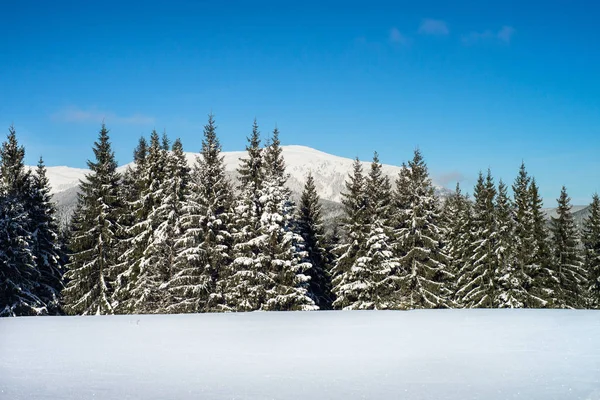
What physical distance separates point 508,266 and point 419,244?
875 cm

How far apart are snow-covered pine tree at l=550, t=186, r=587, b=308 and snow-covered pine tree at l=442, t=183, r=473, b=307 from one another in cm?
788

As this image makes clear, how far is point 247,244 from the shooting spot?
104 feet

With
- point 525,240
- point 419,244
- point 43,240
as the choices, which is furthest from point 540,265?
point 43,240

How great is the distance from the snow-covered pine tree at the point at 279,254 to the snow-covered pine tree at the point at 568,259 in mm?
24867

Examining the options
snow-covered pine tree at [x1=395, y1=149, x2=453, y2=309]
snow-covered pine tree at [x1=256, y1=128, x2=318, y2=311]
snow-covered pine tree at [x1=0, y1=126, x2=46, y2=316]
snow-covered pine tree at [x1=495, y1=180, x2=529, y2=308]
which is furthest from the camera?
snow-covered pine tree at [x1=495, y1=180, x2=529, y2=308]

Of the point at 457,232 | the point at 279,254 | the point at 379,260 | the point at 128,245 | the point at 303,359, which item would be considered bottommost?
the point at 303,359

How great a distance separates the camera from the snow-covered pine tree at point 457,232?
142ft

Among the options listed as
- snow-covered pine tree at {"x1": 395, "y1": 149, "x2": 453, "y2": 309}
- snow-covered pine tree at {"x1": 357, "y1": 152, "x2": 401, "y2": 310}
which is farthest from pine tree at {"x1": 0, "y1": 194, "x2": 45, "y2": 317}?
snow-covered pine tree at {"x1": 395, "y1": 149, "x2": 453, "y2": 309}

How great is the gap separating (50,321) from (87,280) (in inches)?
648

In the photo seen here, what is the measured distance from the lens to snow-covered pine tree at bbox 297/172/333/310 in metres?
39.7

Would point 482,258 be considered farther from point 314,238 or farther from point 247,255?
point 247,255

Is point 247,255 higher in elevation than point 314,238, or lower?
lower

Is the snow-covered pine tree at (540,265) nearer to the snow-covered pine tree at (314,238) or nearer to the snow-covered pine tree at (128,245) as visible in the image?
the snow-covered pine tree at (314,238)

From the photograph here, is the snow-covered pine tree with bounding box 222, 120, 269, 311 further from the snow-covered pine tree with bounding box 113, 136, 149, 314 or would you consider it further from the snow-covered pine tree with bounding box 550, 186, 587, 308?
the snow-covered pine tree with bounding box 550, 186, 587, 308
